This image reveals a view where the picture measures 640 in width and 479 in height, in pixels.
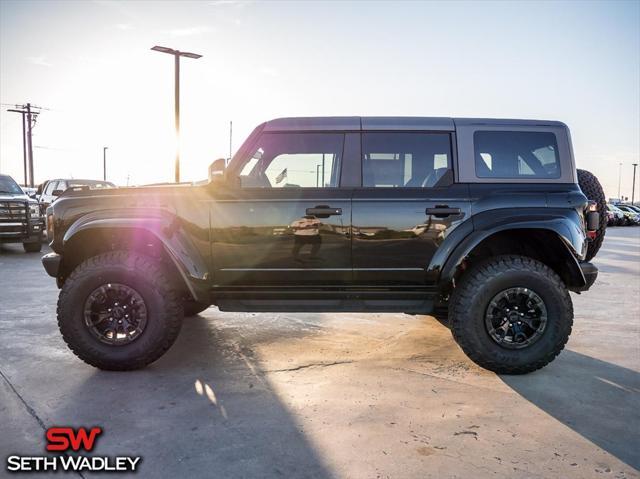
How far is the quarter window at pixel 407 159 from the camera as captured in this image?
390cm

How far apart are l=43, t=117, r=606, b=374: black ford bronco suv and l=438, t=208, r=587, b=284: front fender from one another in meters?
0.01

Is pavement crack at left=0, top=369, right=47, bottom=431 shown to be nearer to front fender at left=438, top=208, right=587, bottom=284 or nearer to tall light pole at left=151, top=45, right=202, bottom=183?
front fender at left=438, top=208, right=587, bottom=284

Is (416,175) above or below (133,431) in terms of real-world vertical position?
above

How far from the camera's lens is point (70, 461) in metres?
2.50

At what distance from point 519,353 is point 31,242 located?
1180cm

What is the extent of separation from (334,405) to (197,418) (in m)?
0.87

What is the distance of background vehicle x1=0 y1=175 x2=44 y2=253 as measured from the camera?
36.7 ft

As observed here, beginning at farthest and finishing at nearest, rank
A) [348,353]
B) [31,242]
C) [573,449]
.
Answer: [31,242] → [348,353] → [573,449]

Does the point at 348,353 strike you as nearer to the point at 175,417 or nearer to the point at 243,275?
the point at 243,275

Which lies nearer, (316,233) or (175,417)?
(175,417)

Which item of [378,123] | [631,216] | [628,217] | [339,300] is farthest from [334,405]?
[631,216]

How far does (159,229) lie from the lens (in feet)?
12.5

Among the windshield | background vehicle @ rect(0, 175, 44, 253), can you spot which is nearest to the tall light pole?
the windshield

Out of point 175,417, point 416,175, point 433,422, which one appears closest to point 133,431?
point 175,417
